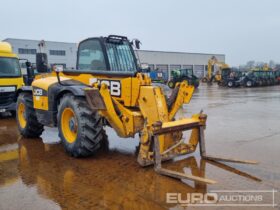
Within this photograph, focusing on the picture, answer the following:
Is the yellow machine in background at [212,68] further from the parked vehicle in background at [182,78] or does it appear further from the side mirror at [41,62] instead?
the side mirror at [41,62]

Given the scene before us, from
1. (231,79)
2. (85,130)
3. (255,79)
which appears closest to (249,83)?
(255,79)

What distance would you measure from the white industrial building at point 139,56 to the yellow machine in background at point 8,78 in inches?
1213

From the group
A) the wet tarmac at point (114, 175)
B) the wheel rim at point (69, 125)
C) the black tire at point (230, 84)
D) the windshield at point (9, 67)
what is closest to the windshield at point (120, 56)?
the wheel rim at point (69, 125)

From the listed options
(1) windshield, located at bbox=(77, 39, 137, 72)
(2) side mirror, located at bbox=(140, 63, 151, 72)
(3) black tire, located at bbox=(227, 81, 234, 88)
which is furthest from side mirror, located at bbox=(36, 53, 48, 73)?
(3) black tire, located at bbox=(227, 81, 234, 88)

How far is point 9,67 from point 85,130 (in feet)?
24.3

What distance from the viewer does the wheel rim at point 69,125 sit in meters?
5.96

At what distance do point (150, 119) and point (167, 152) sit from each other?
24.6 inches

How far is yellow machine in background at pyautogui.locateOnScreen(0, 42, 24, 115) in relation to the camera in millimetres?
11031

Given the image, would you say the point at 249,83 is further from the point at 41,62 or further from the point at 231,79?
the point at 41,62

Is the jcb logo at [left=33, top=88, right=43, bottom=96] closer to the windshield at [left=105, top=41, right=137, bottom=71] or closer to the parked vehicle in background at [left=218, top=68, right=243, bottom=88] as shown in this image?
the windshield at [left=105, top=41, right=137, bottom=71]

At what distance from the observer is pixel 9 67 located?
452 inches

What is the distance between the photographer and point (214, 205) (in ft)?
12.3

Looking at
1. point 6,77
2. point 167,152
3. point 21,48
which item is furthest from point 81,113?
point 21,48

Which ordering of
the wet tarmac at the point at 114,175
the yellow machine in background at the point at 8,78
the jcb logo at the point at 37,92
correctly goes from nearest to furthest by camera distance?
the wet tarmac at the point at 114,175, the jcb logo at the point at 37,92, the yellow machine in background at the point at 8,78
